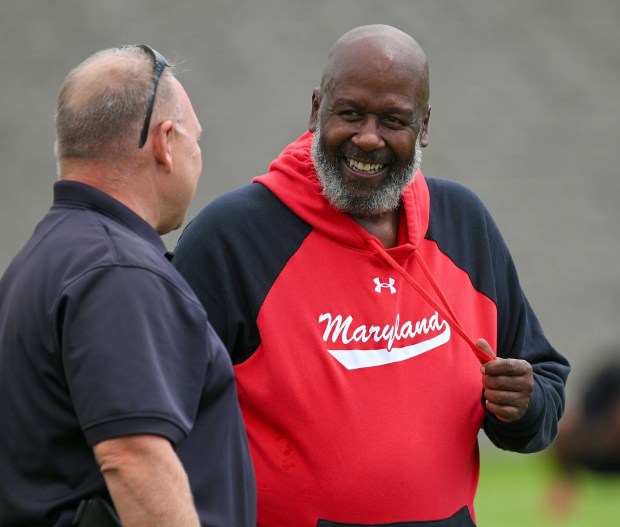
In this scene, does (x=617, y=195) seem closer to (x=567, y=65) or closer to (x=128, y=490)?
(x=567, y=65)

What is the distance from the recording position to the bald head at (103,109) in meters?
2.24

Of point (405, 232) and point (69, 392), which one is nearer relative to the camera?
point (69, 392)

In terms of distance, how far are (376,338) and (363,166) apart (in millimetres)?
453

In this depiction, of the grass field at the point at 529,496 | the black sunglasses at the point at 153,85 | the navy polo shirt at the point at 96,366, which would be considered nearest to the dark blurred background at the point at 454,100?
the grass field at the point at 529,496

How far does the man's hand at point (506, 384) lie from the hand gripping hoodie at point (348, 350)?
0.08 metres

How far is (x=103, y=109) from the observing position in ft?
7.34

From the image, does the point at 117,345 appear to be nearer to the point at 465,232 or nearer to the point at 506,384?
the point at 506,384

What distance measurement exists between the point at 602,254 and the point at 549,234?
0.50 m

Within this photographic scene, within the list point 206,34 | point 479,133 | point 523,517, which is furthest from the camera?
point 479,133

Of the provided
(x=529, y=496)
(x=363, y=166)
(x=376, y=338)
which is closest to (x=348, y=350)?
(x=376, y=338)

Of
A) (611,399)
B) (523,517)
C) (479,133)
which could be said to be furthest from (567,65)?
(523,517)

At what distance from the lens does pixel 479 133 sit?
28.7 ft

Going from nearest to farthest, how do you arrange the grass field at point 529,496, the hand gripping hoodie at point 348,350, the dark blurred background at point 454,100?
the hand gripping hoodie at point 348,350
the grass field at point 529,496
the dark blurred background at point 454,100

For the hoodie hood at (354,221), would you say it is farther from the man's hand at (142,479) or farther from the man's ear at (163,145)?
the man's hand at (142,479)
